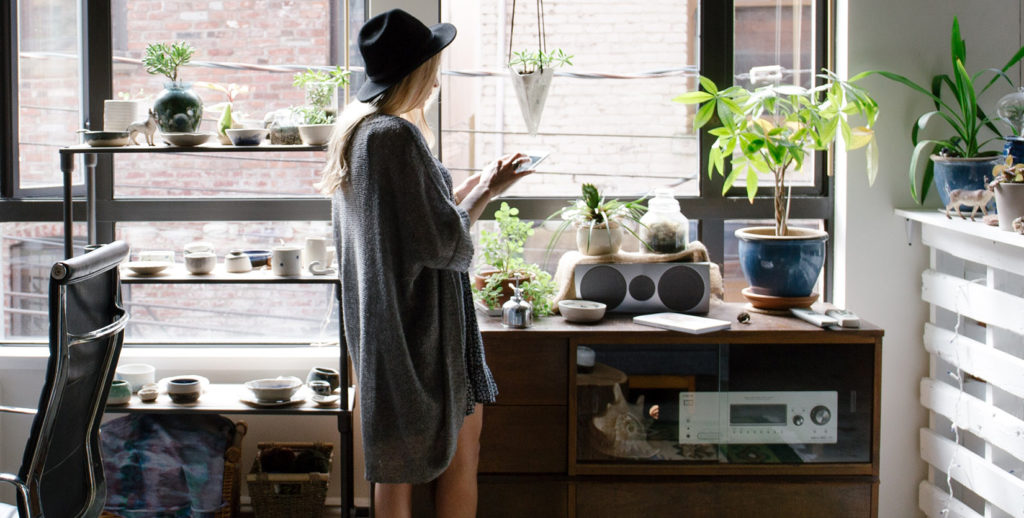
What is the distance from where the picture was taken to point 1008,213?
8.04 ft

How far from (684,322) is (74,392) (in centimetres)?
152

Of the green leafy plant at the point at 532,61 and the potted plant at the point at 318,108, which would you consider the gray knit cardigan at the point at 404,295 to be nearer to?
the potted plant at the point at 318,108

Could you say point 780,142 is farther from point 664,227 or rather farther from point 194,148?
point 194,148

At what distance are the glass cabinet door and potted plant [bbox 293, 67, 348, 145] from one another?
0.96m

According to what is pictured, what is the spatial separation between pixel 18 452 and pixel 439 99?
68.3 inches

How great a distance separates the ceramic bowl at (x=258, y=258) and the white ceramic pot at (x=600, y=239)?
91cm

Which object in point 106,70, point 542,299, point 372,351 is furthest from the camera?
point 106,70

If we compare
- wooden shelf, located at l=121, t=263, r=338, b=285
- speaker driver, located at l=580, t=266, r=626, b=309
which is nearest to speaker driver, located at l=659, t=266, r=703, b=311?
speaker driver, located at l=580, t=266, r=626, b=309

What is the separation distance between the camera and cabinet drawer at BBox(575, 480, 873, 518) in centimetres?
272

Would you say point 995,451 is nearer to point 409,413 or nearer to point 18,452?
point 409,413

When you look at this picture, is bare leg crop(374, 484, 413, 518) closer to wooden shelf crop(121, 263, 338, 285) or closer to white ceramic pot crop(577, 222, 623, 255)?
wooden shelf crop(121, 263, 338, 285)

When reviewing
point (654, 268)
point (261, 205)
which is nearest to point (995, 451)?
point (654, 268)

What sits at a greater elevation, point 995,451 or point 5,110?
point 5,110

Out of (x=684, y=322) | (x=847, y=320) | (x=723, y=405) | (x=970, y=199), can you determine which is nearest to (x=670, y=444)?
(x=723, y=405)
